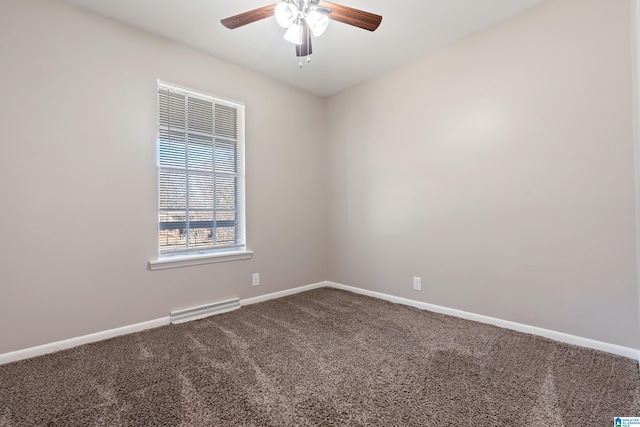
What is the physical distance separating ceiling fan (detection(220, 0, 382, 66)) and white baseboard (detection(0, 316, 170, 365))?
2426mm

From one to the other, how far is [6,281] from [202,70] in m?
2.25

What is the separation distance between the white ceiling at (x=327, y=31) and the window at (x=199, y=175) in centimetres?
49

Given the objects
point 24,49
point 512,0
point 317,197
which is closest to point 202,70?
point 24,49

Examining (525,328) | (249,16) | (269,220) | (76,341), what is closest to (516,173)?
(525,328)

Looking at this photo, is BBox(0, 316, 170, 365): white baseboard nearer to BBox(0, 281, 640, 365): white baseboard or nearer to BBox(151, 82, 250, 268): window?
BBox(0, 281, 640, 365): white baseboard

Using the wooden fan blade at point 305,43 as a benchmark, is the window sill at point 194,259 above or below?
below

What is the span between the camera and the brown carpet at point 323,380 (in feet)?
4.72

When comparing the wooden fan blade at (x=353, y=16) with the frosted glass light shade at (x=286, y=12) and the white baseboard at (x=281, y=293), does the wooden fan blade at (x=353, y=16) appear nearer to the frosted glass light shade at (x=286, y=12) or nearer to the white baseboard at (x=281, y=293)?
the frosted glass light shade at (x=286, y=12)

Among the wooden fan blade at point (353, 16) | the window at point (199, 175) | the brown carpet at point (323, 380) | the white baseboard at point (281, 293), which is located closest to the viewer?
the brown carpet at point (323, 380)

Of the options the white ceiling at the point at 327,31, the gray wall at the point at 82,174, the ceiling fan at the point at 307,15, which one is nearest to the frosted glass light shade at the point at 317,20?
the ceiling fan at the point at 307,15

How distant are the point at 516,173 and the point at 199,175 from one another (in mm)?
2813

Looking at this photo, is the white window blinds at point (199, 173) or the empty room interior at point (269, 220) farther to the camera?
the white window blinds at point (199, 173)

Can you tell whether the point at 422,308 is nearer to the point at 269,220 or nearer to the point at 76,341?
the point at 269,220

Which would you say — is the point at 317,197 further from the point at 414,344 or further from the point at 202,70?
the point at 414,344
